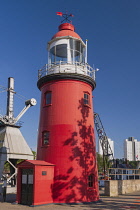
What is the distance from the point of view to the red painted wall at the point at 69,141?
19.7 m

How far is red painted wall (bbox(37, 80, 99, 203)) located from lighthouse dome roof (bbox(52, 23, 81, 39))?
4.52 meters

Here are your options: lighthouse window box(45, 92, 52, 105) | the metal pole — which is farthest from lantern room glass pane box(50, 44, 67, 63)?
the metal pole

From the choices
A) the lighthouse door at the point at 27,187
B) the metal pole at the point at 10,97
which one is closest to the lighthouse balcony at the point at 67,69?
the lighthouse door at the point at 27,187

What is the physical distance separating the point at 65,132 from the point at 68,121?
3.16 ft

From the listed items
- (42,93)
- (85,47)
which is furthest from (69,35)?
(42,93)

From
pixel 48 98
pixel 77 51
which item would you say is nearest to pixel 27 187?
pixel 48 98

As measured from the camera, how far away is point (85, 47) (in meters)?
23.9

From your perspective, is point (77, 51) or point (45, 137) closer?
point (45, 137)

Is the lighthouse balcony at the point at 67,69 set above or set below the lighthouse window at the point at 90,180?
above

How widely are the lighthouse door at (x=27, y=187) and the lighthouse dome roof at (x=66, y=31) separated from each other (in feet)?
40.2

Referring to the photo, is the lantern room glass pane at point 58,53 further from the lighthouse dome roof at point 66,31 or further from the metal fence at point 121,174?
the metal fence at point 121,174

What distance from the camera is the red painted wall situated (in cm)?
1972

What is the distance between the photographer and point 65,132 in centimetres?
2066

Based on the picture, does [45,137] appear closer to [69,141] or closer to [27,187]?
[69,141]
